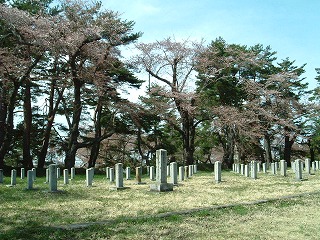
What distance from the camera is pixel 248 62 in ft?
101

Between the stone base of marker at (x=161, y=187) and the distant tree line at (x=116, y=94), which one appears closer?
the stone base of marker at (x=161, y=187)

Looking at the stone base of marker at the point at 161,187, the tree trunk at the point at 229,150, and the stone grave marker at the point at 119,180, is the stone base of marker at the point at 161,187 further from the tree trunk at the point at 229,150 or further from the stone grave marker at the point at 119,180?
the tree trunk at the point at 229,150

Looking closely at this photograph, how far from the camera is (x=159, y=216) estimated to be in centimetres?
705

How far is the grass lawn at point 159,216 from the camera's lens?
5773 mm

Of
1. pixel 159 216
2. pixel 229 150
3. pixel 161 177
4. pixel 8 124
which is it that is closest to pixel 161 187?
pixel 161 177

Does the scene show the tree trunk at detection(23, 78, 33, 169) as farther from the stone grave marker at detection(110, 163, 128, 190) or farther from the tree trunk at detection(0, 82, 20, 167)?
the stone grave marker at detection(110, 163, 128, 190)

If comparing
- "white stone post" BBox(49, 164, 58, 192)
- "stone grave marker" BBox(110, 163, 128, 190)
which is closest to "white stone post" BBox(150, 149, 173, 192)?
"stone grave marker" BBox(110, 163, 128, 190)

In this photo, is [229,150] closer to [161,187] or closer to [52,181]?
[161,187]

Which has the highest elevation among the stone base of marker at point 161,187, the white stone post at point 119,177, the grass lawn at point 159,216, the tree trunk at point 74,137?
the tree trunk at point 74,137

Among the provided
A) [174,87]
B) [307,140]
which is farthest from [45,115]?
[307,140]

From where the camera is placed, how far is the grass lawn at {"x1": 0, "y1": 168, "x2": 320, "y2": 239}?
577 centimetres

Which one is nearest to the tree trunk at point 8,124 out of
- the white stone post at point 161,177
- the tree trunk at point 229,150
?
the white stone post at point 161,177

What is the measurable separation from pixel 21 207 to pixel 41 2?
61.8 feet

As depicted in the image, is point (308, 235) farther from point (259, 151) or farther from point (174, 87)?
point (259, 151)
